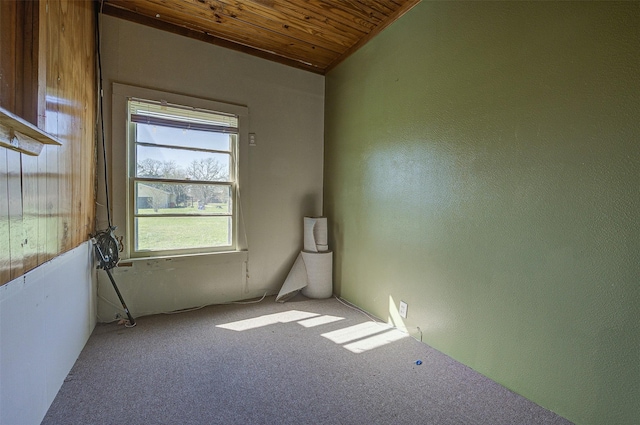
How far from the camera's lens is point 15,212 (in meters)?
1.11

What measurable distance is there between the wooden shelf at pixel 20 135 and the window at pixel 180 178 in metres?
1.58

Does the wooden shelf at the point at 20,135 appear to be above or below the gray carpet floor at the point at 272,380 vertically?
above

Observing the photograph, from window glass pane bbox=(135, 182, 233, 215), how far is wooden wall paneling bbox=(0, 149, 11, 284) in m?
1.75

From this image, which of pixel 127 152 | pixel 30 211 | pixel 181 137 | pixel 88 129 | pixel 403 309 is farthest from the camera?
pixel 181 137

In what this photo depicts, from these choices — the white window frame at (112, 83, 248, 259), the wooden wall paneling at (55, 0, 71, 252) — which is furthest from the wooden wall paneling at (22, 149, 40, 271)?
the white window frame at (112, 83, 248, 259)

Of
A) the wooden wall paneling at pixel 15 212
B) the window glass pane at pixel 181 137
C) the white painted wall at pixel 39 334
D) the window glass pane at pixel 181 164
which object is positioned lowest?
the white painted wall at pixel 39 334

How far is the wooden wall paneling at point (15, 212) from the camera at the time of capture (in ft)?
3.52

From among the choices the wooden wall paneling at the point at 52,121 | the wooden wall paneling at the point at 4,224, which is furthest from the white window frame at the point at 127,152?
the wooden wall paneling at the point at 4,224

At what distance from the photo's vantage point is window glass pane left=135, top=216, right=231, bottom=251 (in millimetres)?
2736

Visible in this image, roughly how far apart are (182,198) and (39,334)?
1.70 metres

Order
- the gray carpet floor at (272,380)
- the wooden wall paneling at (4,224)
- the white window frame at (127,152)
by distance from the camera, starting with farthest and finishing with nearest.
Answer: the white window frame at (127,152) → the gray carpet floor at (272,380) → the wooden wall paneling at (4,224)

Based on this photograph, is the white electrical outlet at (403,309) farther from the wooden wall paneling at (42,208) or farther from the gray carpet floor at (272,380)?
the wooden wall paneling at (42,208)

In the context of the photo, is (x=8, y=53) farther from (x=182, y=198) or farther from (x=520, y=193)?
(x=520, y=193)

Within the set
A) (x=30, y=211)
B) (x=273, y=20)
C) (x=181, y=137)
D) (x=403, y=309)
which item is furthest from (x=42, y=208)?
(x=403, y=309)
